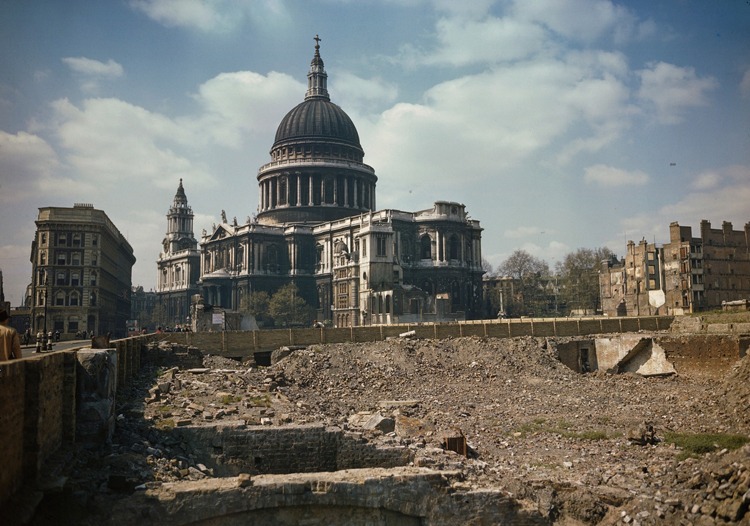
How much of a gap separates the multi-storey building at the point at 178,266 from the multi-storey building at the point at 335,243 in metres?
18.1

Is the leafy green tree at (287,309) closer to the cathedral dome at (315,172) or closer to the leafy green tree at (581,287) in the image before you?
the cathedral dome at (315,172)

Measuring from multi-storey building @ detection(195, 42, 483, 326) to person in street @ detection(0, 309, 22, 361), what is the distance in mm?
55837

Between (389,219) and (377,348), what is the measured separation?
42.4m

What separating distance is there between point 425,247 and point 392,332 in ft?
135

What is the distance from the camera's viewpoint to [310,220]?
97.4 m

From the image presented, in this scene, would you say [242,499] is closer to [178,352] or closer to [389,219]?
[178,352]

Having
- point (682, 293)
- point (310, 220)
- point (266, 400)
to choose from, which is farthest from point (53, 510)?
point (310, 220)

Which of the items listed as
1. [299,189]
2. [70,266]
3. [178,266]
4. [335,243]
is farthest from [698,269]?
[178,266]

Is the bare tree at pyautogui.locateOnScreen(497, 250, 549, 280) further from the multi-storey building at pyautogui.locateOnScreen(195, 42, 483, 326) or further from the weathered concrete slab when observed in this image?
the weathered concrete slab

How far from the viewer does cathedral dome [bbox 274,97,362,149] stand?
10169 centimetres

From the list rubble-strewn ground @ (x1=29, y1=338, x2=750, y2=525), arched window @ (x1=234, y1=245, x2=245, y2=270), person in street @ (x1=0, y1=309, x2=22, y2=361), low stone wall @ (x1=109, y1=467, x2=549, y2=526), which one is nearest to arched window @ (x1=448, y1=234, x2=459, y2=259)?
arched window @ (x1=234, y1=245, x2=245, y2=270)

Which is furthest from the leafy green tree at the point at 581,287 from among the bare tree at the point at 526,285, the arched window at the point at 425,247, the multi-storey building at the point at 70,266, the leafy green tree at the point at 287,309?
the multi-storey building at the point at 70,266

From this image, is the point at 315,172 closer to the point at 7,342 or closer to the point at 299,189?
the point at 299,189

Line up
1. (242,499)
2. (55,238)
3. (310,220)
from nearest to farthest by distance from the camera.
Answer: (242,499)
(55,238)
(310,220)
